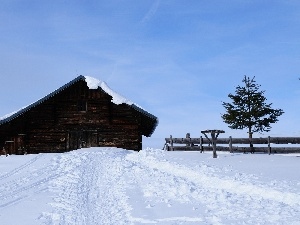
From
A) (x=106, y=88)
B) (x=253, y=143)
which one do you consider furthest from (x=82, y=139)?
(x=253, y=143)

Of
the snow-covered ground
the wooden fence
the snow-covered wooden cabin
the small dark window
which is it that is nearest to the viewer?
the snow-covered ground

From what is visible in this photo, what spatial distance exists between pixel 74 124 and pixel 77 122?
278mm

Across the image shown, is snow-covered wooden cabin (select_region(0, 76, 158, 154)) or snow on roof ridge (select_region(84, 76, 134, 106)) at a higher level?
snow on roof ridge (select_region(84, 76, 134, 106))

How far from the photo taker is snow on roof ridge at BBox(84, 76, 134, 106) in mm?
25359

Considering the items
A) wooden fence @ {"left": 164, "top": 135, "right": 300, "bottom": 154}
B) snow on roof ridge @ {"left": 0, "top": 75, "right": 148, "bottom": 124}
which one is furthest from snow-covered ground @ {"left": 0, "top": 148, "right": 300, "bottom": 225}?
snow on roof ridge @ {"left": 0, "top": 75, "right": 148, "bottom": 124}

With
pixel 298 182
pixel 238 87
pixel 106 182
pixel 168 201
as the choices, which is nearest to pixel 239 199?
pixel 168 201

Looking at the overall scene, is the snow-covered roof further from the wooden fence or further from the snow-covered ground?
the snow-covered ground

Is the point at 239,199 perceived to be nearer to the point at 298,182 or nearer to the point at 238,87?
the point at 298,182

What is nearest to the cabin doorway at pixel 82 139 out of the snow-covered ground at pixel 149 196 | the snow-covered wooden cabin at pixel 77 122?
the snow-covered wooden cabin at pixel 77 122

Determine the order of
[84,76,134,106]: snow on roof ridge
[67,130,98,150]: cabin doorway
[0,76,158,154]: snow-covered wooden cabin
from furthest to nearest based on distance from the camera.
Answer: [67,130,98,150]: cabin doorway < [0,76,158,154]: snow-covered wooden cabin < [84,76,134,106]: snow on roof ridge

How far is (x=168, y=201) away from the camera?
7926 millimetres

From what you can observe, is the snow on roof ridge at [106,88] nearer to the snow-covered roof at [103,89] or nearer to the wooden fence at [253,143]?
the snow-covered roof at [103,89]

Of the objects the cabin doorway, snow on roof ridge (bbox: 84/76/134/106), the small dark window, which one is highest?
snow on roof ridge (bbox: 84/76/134/106)

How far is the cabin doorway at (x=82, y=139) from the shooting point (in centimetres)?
2617
